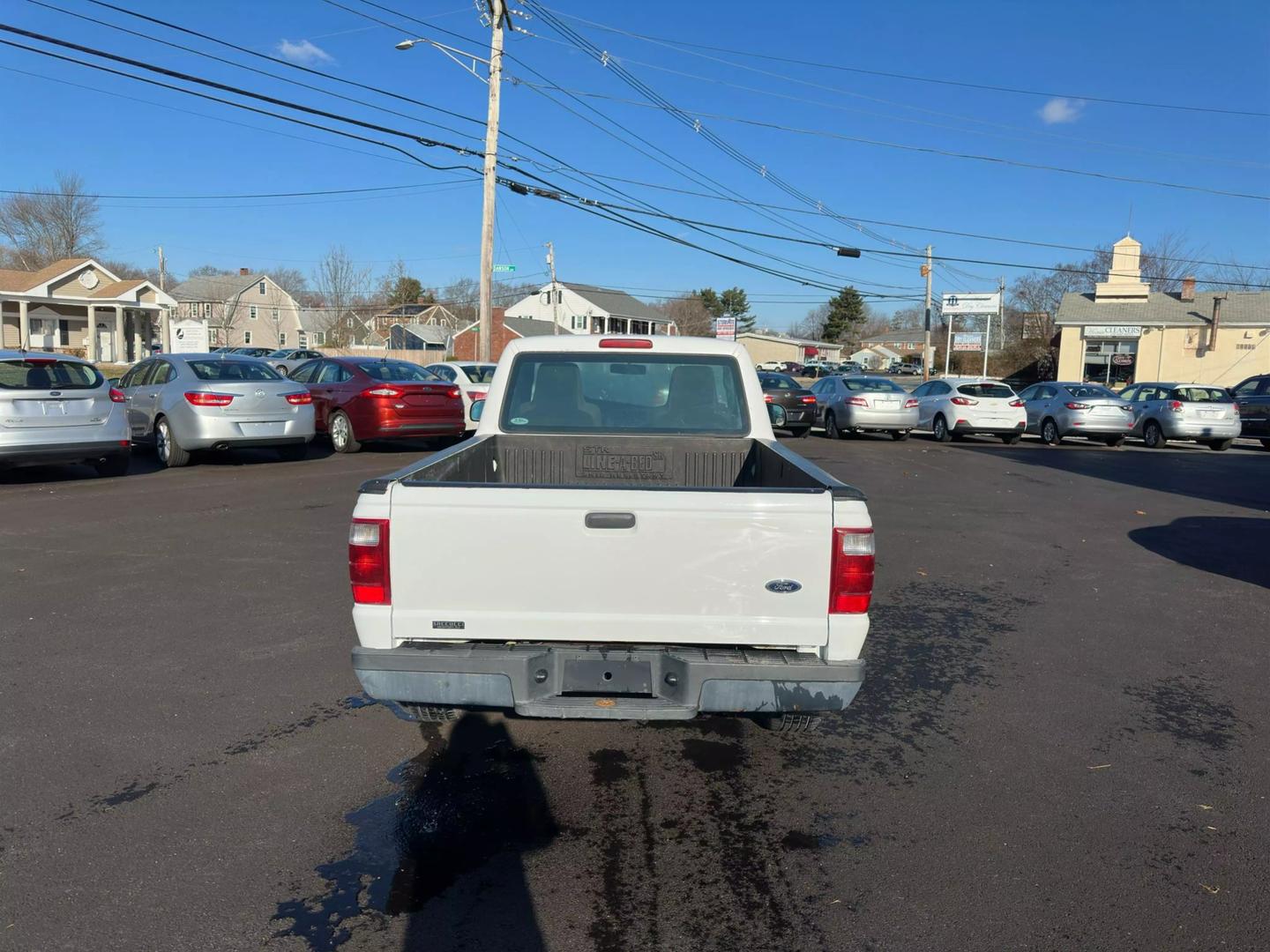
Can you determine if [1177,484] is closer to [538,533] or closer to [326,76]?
[538,533]

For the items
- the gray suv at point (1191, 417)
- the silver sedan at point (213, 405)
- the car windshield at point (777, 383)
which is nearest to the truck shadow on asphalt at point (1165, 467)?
the gray suv at point (1191, 417)

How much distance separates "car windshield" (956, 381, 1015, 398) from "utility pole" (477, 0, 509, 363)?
38.5 feet

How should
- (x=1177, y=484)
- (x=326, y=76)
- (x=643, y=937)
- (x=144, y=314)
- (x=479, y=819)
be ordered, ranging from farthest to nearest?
(x=144, y=314) < (x=326, y=76) < (x=1177, y=484) < (x=479, y=819) < (x=643, y=937)

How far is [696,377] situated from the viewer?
5.51m

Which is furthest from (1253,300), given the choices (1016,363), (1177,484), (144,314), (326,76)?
(144,314)

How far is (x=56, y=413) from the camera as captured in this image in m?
11.1

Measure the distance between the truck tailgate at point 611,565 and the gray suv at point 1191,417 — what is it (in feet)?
70.7

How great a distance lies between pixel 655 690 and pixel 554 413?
7.85 feet

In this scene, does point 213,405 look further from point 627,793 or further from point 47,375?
point 627,793

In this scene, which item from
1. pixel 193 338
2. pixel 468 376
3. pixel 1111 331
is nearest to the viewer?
pixel 468 376

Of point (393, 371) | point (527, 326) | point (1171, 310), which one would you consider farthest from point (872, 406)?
point (527, 326)

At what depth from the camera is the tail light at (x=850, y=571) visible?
11.2 ft

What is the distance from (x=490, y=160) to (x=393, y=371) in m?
9.93

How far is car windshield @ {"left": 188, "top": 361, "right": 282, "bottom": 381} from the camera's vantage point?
43.3 feet
